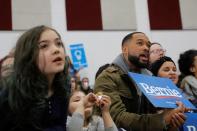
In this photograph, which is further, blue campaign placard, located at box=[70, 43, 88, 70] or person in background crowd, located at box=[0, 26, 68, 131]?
blue campaign placard, located at box=[70, 43, 88, 70]

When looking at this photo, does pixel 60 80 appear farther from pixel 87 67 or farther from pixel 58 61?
pixel 87 67

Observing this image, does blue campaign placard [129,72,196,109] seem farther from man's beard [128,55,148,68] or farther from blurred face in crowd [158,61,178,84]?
blurred face in crowd [158,61,178,84]

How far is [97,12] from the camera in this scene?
25.0 feet

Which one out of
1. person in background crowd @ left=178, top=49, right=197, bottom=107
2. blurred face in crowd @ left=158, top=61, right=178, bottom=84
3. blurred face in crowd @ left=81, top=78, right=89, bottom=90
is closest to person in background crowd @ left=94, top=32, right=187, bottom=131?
blurred face in crowd @ left=158, top=61, right=178, bottom=84

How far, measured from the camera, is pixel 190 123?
2848 mm

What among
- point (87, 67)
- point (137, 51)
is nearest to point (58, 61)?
point (137, 51)

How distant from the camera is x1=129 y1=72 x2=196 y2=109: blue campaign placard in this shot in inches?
94.5

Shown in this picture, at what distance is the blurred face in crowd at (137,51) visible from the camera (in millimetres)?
2971

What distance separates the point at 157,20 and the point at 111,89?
18.1 ft

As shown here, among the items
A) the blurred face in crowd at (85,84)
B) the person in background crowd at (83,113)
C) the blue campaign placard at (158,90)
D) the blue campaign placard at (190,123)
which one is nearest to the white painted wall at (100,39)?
the blurred face in crowd at (85,84)

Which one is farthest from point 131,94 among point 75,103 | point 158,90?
point 75,103

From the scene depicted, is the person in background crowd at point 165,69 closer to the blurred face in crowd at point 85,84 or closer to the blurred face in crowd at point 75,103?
the blurred face in crowd at point 75,103

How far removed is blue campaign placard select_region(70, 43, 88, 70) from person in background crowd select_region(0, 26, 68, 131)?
4.64 meters

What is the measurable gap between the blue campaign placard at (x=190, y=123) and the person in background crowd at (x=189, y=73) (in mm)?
525
